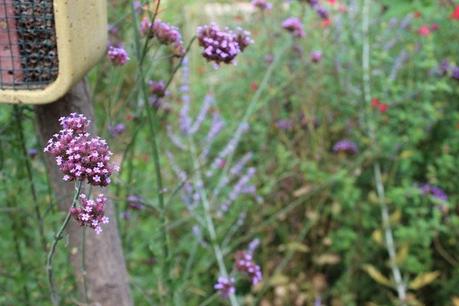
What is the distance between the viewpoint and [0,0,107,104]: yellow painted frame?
139 centimetres

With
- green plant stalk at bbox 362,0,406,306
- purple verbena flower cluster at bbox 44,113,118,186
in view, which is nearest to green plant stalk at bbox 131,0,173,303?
purple verbena flower cluster at bbox 44,113,118,186

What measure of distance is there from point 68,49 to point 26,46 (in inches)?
5.5

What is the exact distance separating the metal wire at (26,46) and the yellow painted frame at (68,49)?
0.13 feet

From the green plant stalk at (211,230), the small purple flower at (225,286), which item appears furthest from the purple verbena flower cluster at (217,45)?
the green plant stalk at (211,230)

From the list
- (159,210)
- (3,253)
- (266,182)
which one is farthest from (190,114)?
(159,210)

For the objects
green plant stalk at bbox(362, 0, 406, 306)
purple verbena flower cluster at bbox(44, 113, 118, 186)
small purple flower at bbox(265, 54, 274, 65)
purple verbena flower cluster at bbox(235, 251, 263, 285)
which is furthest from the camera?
small purple flower at bbox(265, 54, 274, 65)

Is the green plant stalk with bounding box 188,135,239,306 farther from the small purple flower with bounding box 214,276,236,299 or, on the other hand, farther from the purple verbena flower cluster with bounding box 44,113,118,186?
the purple verbena flower cluster with bounding box 44,113,118,186

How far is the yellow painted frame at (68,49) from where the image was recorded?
139cm

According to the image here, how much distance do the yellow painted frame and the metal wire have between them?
0.13 feet

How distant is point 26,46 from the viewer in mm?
1497

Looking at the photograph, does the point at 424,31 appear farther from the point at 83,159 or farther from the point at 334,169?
the point at 83,159

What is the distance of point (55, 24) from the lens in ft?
4.58

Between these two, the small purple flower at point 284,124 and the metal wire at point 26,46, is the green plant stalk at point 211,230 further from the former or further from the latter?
the metal wire at point 26,46

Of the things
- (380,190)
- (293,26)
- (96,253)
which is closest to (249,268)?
(96,253)
